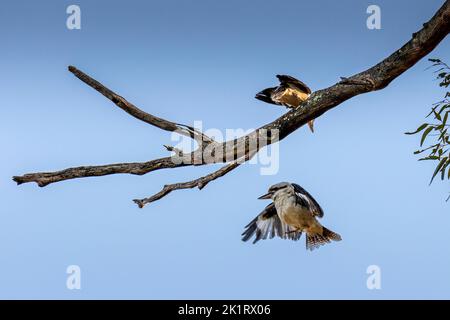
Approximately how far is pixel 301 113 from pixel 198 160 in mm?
463

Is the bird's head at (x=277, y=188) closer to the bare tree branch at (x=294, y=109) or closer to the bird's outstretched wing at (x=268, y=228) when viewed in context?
the bird's outstretched wing at (x=268, y=228)

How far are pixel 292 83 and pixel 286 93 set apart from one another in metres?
0.08

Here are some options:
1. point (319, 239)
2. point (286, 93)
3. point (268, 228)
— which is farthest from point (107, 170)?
point (286, 93)

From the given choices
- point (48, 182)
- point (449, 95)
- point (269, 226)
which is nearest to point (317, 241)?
point (269, 226)

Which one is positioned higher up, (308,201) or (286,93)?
(286,93)

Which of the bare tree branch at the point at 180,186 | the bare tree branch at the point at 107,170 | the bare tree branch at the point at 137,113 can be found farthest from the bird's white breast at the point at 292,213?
the bare tree branch at the point at 107,170

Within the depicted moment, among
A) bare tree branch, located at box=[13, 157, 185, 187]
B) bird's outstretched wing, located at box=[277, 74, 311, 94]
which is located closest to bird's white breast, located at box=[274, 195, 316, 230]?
bare tree branch, located at box=[13, 157, 185, 187]

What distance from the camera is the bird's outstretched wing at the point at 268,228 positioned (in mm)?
3182

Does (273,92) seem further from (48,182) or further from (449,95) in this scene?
(48,182)

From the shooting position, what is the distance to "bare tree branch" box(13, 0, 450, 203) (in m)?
1.95

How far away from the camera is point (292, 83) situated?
4.00 m

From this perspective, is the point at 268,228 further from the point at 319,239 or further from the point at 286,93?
the point at 286,93

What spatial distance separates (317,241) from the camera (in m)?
3.29

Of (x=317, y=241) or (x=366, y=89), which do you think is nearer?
(x=366, y=89)
